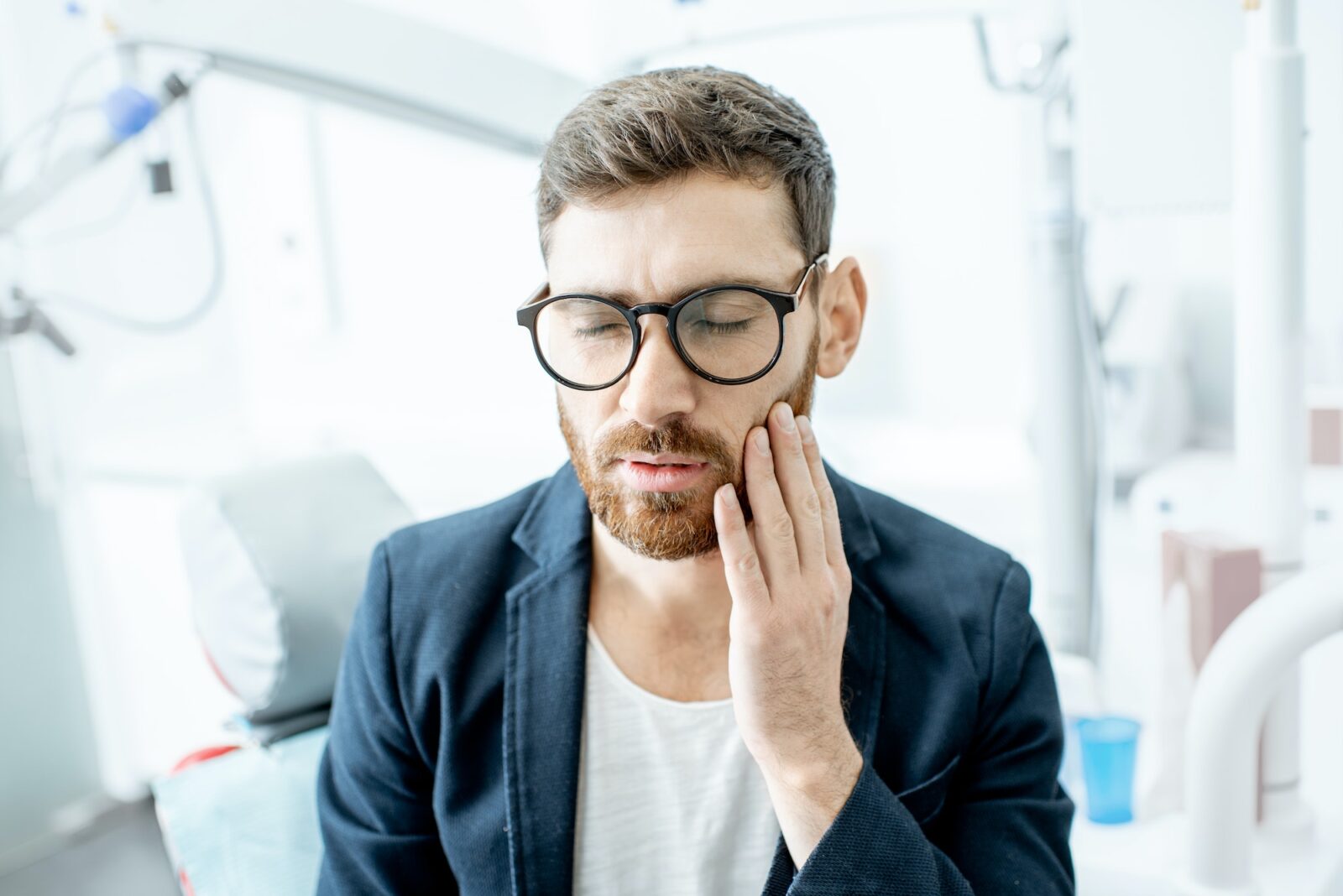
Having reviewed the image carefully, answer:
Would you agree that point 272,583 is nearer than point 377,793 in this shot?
No

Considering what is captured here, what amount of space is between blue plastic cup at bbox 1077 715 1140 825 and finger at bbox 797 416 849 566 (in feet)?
1.60

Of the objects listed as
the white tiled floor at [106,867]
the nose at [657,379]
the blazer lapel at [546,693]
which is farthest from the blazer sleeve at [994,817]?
the white tiled floor at [106,867]

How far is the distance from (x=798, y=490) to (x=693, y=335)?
159mm

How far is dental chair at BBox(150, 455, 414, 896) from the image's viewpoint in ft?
3.54

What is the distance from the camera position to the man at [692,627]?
89 centimetres

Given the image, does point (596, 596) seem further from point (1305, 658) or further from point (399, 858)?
point (1305, 658)

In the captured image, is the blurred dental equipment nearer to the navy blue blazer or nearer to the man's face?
the man's face

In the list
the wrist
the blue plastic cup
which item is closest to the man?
the wrist

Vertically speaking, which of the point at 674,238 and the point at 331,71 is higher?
the point at 331,71

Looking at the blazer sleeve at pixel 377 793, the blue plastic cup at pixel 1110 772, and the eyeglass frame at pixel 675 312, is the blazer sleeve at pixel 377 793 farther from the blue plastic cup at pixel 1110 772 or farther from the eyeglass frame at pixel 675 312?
the blue plastic cup at pixel 1110 772

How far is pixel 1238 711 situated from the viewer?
3.07ft

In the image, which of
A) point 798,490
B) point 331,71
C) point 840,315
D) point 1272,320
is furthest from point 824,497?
point 331,71

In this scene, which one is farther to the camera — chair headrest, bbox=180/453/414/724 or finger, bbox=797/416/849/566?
chair headrest, bbox=180/453/414/724

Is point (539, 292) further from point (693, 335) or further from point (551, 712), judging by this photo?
point (551, 712)
